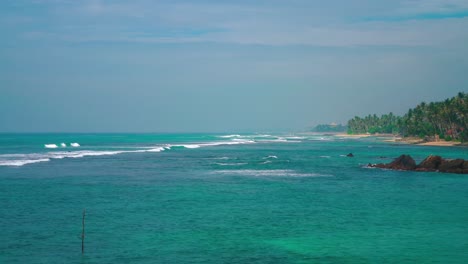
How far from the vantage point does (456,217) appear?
30500mm

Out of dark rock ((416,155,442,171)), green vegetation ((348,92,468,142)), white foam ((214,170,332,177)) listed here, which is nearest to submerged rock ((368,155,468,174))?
dark rock ((416,155,442,171))

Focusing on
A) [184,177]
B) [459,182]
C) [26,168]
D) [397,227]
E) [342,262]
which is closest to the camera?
[342,262]

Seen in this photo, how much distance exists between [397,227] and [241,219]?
8.48 meters

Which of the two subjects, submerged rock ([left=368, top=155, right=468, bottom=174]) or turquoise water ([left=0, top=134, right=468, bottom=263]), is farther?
submerged rock ([left=368, top=155, right=468, bottom=174])

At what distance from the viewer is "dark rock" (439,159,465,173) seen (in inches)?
2258

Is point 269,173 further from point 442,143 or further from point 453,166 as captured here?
point 442,143

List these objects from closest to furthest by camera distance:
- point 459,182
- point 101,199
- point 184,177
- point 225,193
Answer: point 101,199 → point 225,193 → point 459,182 → point 184,177

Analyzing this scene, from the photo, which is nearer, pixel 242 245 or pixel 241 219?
pixel 242 245

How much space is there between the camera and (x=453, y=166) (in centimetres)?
5781

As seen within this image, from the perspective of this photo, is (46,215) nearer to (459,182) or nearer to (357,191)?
(357,191)

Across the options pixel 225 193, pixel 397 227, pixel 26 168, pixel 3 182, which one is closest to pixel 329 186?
pixel 225 193

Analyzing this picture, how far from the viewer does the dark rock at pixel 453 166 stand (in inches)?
2258

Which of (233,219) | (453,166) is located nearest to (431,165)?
(453,166)

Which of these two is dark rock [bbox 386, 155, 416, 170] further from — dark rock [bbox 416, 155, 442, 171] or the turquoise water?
the turquoise water
